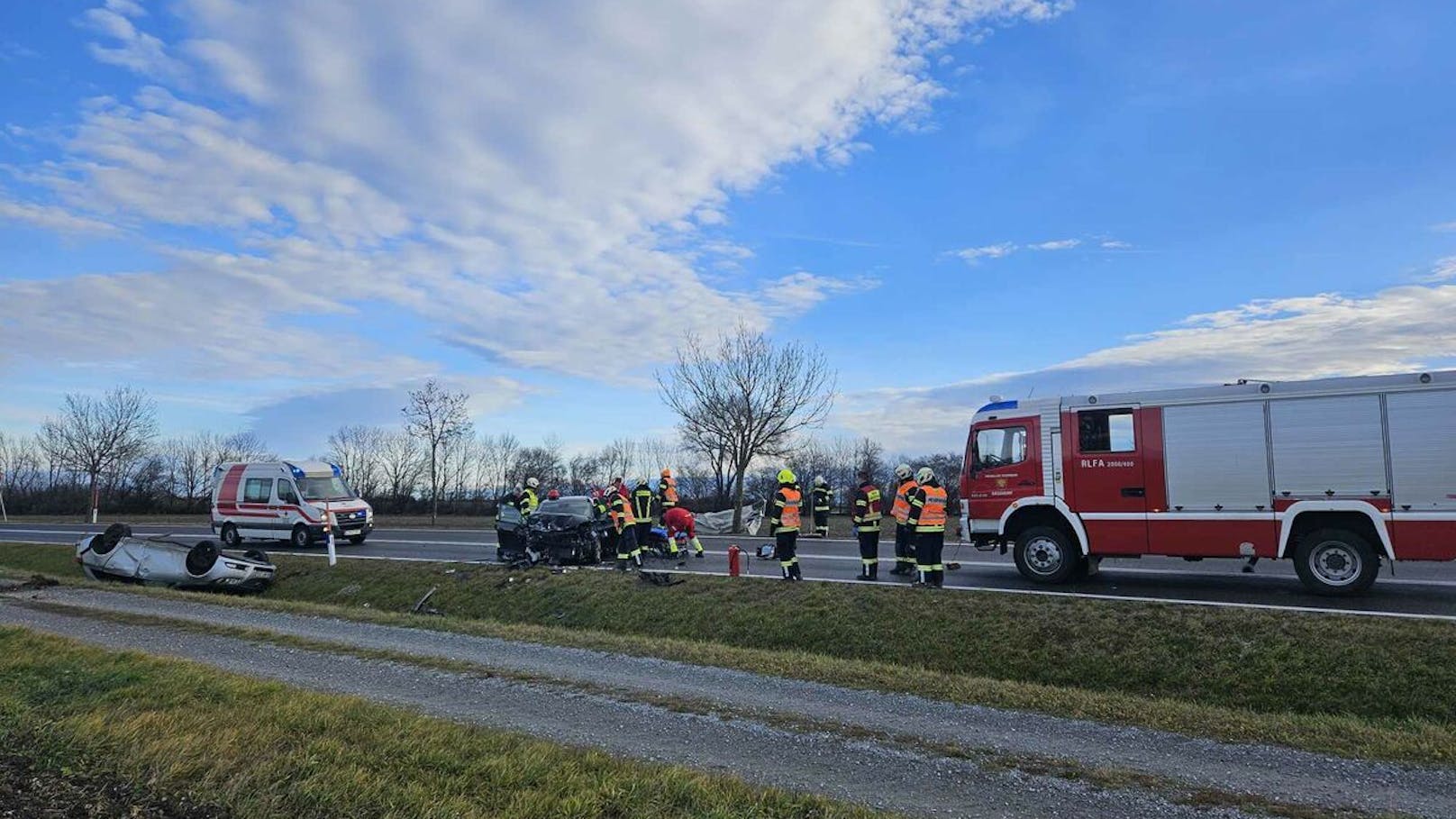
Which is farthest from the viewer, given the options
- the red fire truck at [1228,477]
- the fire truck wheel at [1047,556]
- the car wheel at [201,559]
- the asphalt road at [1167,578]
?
the car wheel at [201,559]

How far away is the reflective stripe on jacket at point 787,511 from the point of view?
48.3 feet

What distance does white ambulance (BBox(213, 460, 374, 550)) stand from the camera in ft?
80.0

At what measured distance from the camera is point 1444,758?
607 centimetres

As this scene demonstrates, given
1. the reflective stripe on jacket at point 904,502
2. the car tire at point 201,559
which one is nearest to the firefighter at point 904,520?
the reflective stripe on jacket at point 904,502

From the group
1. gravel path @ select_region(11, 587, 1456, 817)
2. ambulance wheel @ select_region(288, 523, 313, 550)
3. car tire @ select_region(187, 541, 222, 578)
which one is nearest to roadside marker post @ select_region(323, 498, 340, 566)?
ambulance wheel @ select_region(288, 523, 313, 550)

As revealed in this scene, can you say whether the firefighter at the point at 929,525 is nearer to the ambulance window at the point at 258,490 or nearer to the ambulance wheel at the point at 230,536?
the ambulance window at the point at 258,490

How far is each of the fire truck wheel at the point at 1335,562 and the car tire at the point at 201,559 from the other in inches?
778

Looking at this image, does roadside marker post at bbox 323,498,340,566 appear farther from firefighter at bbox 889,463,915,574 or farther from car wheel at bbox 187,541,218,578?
firefighter at bbox 889,463,915,574

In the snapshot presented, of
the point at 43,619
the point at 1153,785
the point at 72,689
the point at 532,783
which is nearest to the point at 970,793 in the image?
the point at 1153,785

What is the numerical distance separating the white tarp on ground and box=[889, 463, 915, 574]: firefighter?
43.3 feet

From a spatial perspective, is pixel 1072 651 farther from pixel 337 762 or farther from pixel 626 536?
pixel 626 536

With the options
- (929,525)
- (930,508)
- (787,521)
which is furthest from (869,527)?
(930,508)

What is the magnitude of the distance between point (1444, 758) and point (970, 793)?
3.69 metres

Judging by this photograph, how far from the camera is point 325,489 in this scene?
25.1m
